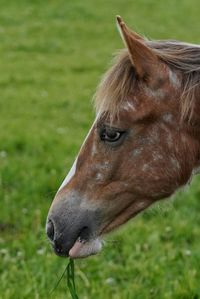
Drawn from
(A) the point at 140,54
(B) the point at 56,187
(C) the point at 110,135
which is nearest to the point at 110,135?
(C) the point at 110,135

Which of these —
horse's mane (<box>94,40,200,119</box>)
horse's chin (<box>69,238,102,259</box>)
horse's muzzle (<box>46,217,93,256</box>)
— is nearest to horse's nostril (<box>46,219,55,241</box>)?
horse's muzzle (<box>46,217,93,256</box>)

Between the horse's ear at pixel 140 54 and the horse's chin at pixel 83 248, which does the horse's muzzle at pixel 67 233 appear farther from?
the horse's ear at pixel 140 54

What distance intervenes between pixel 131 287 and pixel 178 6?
15.6 meters

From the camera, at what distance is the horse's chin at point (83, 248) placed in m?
3.48

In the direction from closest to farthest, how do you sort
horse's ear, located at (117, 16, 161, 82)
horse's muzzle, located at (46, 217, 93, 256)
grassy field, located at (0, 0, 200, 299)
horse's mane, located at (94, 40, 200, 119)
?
horse's ear, located at (117, 16, 161, 82), horse's mane, located at (94, 40, 200, 119), horse's muzzle, located at (46, 217, 93, 256), grassy field, located at (0, 0, 200, 299)

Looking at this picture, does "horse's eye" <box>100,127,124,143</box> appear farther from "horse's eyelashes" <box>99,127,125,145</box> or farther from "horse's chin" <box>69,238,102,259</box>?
"horse's chin" <box>69,238,102,259</box>

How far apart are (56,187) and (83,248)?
3.14 metres

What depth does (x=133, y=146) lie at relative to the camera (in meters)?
3.40

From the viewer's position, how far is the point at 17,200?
6.25 metres

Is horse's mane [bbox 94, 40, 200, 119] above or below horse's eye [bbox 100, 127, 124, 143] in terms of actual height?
above

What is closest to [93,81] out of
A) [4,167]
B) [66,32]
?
[66,32]

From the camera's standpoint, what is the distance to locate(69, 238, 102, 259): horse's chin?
348 cm

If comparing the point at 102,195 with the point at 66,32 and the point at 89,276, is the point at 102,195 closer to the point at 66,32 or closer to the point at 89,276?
the point at 89,276

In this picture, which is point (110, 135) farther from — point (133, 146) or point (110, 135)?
point (133, 146)
